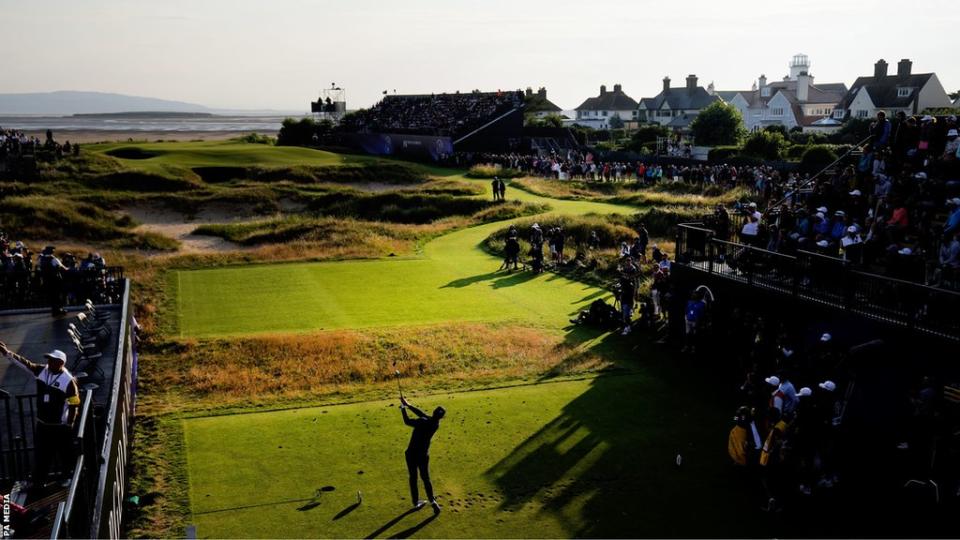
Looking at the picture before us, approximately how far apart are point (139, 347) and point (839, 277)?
18088mm

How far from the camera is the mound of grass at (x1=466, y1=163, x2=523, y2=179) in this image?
6191 centimetres

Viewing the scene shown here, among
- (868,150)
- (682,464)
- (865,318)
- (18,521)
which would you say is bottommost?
(682,464)

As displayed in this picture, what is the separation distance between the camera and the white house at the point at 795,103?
112812 mm

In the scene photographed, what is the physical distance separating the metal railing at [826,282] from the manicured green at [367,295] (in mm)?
5281

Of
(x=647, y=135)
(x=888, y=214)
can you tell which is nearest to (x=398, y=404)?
(x=888, y=214)

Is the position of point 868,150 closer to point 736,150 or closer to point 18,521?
point 18,521

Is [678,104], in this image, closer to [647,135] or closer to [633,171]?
[647,135]

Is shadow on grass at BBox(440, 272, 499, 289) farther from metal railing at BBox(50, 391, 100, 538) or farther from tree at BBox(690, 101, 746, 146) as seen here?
tree at BBox(690, 101, 746, 146)

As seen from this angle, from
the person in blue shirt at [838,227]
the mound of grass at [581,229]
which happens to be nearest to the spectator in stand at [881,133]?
the person in blue shirt at [838,227]

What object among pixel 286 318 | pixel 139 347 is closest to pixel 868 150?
pixel 286 318

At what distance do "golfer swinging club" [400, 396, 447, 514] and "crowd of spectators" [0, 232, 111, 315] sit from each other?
1196 centimetres

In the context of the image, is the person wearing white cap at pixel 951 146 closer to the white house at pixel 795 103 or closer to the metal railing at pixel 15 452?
the metal railing at pixel 15 452

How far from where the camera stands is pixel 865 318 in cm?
1535

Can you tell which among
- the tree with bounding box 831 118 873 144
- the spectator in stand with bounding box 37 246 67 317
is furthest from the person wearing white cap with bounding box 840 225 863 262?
the tree with bounding box 831 118 873 144
